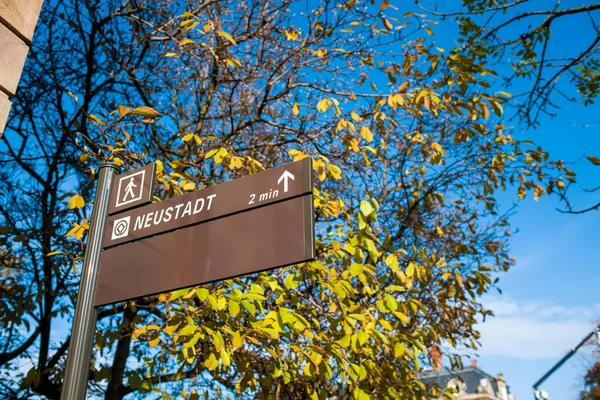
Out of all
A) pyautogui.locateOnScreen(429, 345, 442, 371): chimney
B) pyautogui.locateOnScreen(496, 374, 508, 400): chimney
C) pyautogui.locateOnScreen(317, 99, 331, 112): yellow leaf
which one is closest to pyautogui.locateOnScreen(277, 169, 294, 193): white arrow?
pyautogui.locateOnScreen(317, 99, 331, 112): yellow leaf

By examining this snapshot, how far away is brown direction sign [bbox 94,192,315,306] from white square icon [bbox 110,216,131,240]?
77mm

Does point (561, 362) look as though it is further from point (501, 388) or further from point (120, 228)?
point (501, 388)

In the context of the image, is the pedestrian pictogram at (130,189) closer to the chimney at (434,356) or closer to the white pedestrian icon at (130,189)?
the white pedestrian icon at (130,189)

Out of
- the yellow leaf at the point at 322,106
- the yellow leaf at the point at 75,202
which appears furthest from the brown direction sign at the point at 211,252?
the yellow leaf at the point at 322,106

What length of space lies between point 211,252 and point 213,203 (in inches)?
10.8

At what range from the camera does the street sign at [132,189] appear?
111 inches

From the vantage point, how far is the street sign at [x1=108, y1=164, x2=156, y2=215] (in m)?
2.82

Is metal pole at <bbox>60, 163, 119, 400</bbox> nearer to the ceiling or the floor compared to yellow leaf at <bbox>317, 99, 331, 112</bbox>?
nearer to the floor

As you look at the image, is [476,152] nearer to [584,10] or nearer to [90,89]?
[584,10]

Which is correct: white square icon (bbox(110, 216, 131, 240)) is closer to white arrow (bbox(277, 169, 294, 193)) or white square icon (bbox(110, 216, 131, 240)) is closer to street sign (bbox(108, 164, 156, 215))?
street sign (bbox(108, 164, 156, 215))

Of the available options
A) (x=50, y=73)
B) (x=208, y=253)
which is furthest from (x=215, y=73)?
(x=208, y=253)

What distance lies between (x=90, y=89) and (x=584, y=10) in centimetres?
606

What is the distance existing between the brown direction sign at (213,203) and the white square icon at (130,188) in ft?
0.21

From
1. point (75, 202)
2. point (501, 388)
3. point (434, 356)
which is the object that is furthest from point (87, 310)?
point (501, 388)
